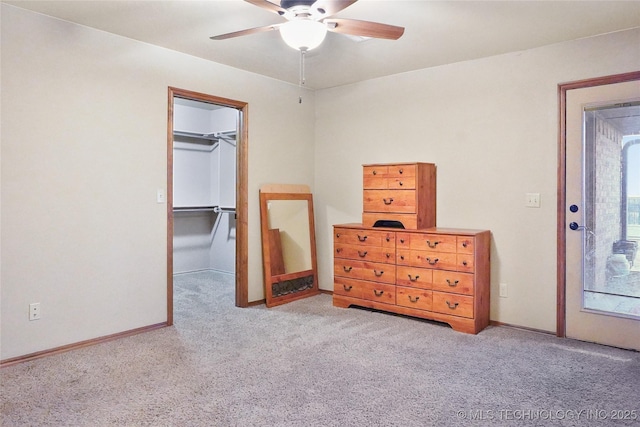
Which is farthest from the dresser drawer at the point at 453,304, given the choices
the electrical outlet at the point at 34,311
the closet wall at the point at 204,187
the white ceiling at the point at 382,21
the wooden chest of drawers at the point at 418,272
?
the closet wall at the point at 204,187

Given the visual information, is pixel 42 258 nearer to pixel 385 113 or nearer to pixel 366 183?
pixel 366 183

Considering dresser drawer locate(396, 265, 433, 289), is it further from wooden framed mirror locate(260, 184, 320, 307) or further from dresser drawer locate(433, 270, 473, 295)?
wooden framed mirror locate(260, 184, 320, 307)

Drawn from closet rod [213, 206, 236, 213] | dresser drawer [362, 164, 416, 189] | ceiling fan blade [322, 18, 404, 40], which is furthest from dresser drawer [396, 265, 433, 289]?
closet rod [213, 206, 236, 213]

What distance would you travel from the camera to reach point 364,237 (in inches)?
163

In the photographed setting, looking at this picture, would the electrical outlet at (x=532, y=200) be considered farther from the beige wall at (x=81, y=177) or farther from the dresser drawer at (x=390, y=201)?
the beige wall at (x=81, y=177)

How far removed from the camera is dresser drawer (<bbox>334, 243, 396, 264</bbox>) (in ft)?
13.0

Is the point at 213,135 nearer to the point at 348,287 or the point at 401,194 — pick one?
the point at 348,287

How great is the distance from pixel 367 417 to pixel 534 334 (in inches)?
79.5

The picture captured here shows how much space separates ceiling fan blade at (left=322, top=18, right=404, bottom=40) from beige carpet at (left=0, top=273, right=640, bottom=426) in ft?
6.78

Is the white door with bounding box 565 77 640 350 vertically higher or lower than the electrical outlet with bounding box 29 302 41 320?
higher

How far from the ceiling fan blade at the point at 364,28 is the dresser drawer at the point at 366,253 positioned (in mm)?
2020

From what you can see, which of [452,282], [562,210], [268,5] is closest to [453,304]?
[452,282]

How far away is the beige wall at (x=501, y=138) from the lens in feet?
11.3

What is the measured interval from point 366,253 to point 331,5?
2.45m
